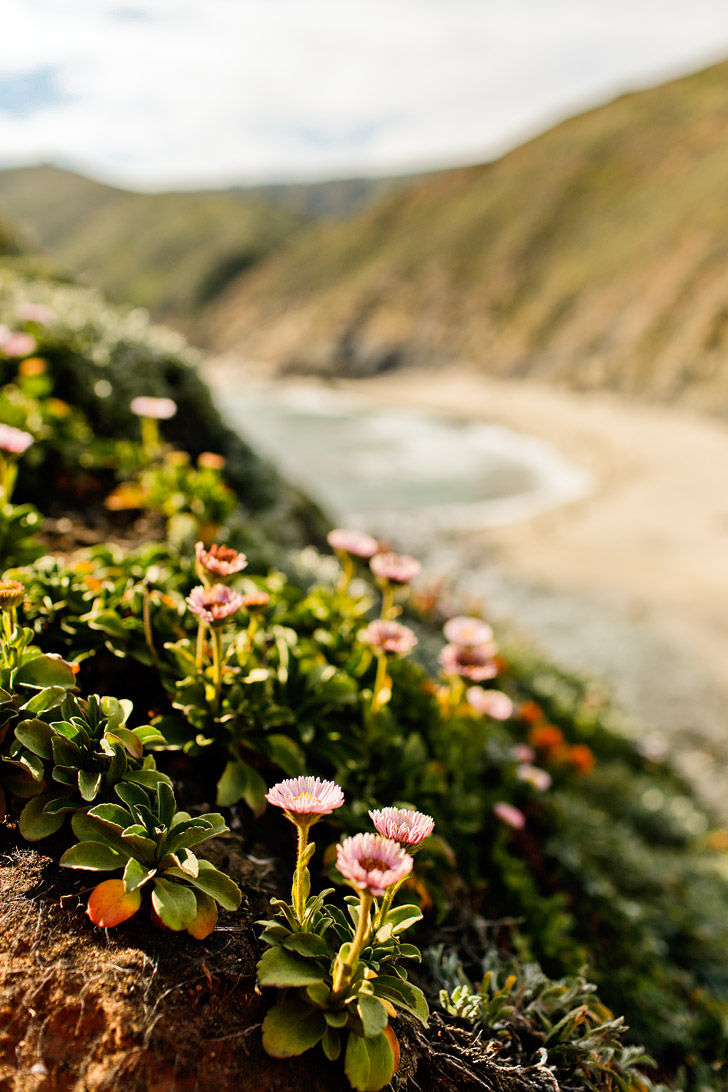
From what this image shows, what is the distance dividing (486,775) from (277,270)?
99611 mm

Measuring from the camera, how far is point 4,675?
1.94 metres

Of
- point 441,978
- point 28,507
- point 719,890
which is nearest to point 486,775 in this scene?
point 441,978

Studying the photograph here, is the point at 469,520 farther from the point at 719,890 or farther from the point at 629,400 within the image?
the point at 629,400

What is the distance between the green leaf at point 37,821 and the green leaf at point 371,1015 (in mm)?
875

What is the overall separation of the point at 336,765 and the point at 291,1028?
100 centimetres

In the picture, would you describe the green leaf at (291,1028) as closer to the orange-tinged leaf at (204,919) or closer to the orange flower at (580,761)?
the orange-tinged leaf at (204,919)

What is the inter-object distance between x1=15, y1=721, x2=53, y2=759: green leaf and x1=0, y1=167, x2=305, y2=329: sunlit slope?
78114mm

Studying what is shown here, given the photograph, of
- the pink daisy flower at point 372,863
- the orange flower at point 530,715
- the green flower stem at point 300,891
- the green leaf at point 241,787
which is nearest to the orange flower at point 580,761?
the orange flower at point 530,715

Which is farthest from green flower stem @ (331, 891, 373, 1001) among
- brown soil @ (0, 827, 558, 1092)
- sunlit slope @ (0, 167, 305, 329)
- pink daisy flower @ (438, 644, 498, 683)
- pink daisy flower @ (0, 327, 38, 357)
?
sunlit slope @ (0, 167, 305, 329)

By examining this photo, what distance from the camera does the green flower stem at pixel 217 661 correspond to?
1982mm

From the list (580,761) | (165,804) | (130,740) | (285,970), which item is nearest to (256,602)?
(130,740)

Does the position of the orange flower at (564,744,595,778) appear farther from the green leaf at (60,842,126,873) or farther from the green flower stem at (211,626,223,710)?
the green leaf at (60,842,126,873)

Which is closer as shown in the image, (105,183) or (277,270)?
(277,270)

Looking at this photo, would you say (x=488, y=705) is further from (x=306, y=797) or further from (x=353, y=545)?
(x=306, y=797)
